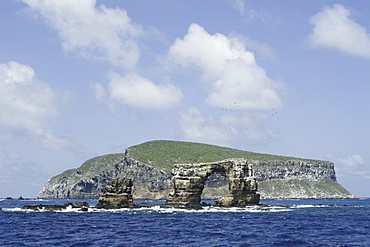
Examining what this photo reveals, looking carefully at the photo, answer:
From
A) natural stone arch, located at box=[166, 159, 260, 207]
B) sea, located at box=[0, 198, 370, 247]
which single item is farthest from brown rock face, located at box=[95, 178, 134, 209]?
sea, located at box=[0, 198, 370, 247]

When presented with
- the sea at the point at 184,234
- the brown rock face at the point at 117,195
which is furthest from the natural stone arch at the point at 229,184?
the sea at the point at 184,234

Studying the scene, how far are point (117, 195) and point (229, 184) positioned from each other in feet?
78.3

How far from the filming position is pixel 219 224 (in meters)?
58.2

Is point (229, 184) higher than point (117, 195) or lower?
higher

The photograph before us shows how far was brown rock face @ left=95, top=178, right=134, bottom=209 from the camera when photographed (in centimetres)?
8869

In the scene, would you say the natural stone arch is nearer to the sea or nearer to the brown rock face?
the brown rock face

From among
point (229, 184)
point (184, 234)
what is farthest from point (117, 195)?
point (184, 234)

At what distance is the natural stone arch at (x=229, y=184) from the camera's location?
303ft

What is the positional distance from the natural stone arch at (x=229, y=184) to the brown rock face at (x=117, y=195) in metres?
10.4

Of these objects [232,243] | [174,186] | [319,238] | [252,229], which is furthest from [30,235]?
[174,186]

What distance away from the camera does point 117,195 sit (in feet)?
293

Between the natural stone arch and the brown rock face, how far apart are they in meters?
10.4

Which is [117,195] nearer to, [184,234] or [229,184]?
[229,184]

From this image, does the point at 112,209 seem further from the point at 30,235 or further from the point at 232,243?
the point at 232,243
